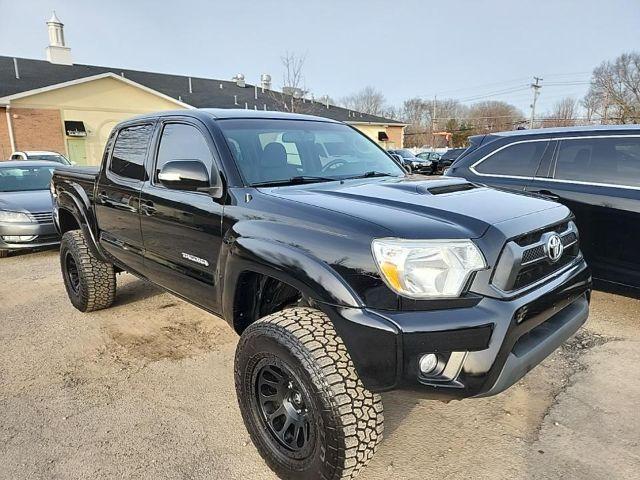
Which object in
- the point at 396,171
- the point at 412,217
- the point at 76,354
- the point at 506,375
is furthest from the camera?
the point at 76,354

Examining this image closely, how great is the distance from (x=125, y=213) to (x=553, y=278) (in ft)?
10.4

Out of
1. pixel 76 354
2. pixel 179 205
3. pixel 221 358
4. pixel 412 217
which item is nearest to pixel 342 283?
pixel 412 217

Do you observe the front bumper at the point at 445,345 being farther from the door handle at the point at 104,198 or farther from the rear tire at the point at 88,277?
the rear tire at the point at 88,277

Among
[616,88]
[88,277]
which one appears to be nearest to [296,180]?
[88,277]

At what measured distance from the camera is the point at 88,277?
14.2 ft

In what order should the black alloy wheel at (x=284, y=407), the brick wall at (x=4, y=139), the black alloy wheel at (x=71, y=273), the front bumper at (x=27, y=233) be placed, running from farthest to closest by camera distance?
the brick wall at (x=4, y=139)
the front bumper at (x=27, y=233)
the black alloy wheel at (x=71, y=273)
the black alloy wheel at (x=284, y=407)

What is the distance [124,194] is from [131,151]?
39cm

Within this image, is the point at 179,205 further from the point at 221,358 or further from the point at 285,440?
the point at 285,440

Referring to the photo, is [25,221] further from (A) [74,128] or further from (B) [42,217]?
(A) [74,128]

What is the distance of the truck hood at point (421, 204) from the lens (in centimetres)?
196

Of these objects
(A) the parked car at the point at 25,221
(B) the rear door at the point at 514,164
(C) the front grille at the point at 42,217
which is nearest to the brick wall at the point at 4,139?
(A) the parked car at the point at 25,221

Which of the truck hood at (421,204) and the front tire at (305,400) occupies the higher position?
the truck hood at (421,204)

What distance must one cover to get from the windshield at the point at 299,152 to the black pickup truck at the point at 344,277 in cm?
2

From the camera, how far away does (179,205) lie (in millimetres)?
3033
